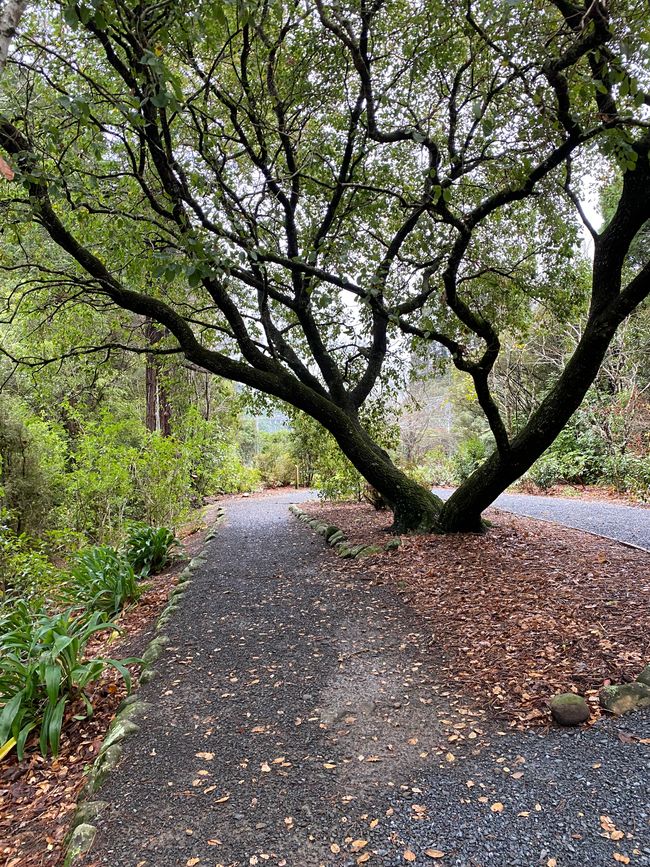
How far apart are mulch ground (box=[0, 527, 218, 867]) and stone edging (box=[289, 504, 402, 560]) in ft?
8.31

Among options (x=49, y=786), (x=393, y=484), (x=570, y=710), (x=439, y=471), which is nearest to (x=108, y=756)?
(x=49, y=786)

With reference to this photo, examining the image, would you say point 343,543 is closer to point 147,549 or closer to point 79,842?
point 147,549

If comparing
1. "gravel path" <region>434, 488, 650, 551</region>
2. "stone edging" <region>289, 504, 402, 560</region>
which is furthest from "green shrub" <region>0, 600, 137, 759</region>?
"gravel path" <region>434, 488, 650, 551</region>

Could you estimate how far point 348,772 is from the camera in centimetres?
206

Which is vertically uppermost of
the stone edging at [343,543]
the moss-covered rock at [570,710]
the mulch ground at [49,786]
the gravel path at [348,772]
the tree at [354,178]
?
the tree at [354,178]

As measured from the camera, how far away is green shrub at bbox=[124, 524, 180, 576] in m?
5.33

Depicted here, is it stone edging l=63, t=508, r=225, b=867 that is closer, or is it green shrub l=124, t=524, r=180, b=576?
stone edging l=63, t=508, r=225, b=867

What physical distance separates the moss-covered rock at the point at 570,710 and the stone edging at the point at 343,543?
270 cm

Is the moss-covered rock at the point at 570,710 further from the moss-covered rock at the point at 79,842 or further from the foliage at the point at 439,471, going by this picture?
the foliage at the point at 439,471

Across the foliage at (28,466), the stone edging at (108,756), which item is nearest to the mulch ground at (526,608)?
the stone edging at (108,756)

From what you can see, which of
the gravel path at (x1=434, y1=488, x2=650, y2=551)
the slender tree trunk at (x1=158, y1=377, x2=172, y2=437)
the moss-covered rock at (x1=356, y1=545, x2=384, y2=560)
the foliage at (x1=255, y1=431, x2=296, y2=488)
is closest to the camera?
the moss-covered rock at (x1=356, y1=545, x2=384, y2=560)

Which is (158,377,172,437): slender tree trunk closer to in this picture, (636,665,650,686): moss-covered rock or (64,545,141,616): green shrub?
(64,545,141,616): green shrub

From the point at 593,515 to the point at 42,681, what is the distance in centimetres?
702

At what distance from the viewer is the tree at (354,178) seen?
11.0ft
